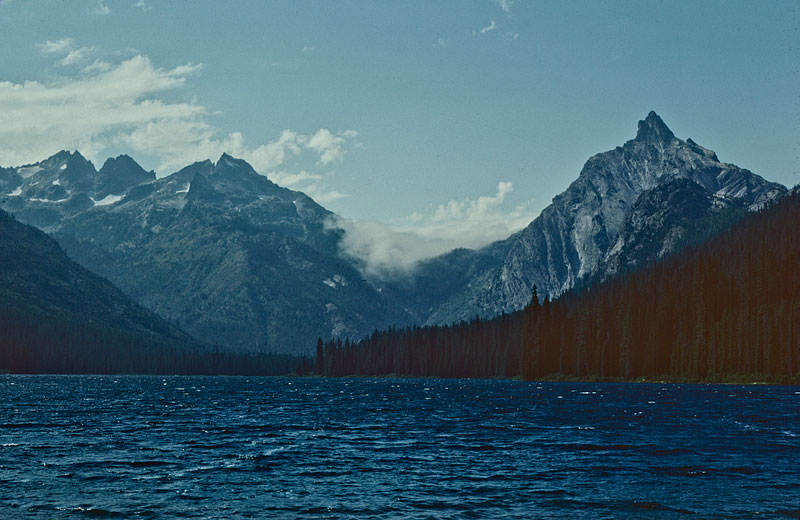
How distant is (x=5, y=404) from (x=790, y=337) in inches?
6672

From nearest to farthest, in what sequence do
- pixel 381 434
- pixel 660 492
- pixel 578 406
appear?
pixel 660 492, pixel 381 434, pixel 578 406

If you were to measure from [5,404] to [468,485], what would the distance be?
347ft

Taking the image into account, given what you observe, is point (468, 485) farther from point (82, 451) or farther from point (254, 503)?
point (82, 451)

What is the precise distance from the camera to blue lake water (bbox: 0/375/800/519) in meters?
41.0

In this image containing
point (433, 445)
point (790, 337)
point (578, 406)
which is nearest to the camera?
point (433, 445)

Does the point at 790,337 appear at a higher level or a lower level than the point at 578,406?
higher

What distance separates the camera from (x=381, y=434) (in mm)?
78312

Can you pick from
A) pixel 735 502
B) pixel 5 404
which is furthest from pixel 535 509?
pixel 5 404

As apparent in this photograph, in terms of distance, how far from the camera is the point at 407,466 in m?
55.4

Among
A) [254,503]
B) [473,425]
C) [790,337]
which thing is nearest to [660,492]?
[254,503]

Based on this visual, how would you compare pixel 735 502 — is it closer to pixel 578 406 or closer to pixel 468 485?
pixel 468 485

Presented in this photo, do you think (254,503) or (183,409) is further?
(183,409)

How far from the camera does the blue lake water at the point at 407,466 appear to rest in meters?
41.0

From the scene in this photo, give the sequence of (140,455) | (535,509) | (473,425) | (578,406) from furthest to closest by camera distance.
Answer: (578,406), (473,425), (140,455), (535,509)
